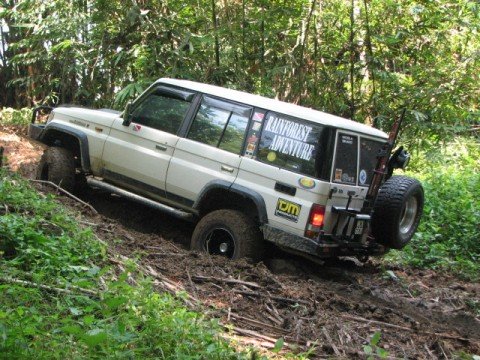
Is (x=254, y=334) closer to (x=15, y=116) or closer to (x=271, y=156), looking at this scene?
(x=271, y=156)

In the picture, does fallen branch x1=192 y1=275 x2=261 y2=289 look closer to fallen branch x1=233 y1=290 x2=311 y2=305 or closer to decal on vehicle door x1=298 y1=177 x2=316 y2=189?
fallen branch x1=233 y1=290 x2=311 y2=305

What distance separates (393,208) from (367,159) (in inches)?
21.8

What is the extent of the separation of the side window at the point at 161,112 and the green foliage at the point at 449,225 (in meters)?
3.12

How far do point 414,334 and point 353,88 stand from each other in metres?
6.98

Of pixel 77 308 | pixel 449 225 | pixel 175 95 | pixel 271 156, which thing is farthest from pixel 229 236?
pixel 449 225

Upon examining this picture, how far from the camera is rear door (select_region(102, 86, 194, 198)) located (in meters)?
6.57

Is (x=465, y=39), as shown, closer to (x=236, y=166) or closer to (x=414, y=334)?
(x=236, y=166)

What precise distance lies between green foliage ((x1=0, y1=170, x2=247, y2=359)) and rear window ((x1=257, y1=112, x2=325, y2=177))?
1923 mm

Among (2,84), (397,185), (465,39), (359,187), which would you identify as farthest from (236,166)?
(2,84)

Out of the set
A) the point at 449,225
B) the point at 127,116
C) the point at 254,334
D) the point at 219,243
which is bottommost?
the point at 219,243

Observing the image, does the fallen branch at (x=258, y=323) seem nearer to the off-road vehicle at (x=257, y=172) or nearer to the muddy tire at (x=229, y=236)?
the off-road vehicle at (x=257, y=172)

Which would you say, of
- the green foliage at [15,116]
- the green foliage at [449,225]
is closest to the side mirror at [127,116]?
the green foliage at [449,225]

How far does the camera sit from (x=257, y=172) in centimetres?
592

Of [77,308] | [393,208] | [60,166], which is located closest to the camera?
[77,308]
